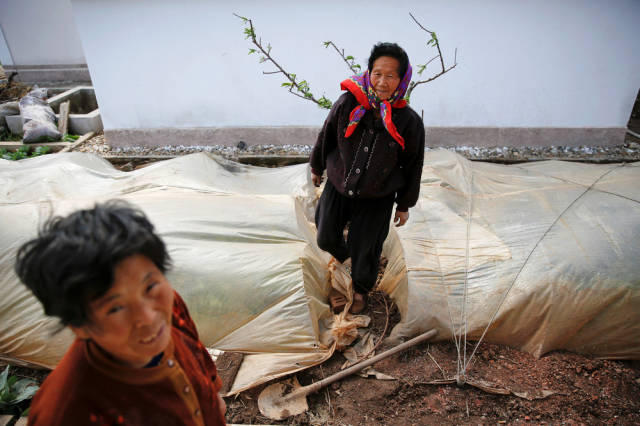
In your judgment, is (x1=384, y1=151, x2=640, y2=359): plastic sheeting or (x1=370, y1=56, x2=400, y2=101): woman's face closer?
(x1=370, y1=56, x2=400, y2=101): woman's face

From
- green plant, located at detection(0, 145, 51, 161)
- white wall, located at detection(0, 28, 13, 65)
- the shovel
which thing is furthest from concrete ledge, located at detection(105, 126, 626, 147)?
white wall, located at detection(0, 28, 13, 65)

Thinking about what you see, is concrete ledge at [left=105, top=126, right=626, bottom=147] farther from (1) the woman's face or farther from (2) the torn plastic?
(1) the woman's face

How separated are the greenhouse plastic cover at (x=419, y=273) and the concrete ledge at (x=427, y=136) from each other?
2.45 metres

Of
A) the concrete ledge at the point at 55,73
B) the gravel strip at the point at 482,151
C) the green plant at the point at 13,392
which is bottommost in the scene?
the green plant at the point at 13,392

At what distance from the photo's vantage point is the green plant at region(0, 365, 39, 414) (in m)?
1.82

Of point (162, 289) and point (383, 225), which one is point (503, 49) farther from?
point (162, 289)

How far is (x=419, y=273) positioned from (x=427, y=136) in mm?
3367

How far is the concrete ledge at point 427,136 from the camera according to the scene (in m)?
5.00

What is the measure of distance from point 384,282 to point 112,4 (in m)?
4.68

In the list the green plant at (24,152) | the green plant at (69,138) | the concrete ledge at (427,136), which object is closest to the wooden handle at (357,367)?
the concrete ledge at (427,136)

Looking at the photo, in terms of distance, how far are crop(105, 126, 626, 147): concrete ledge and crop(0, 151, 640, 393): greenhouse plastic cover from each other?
2.45m

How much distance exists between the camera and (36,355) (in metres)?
1.97

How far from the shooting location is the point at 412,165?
6.48 ft

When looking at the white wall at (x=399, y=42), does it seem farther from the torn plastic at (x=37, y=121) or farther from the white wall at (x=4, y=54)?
the white wall at (x=4, y=54)
